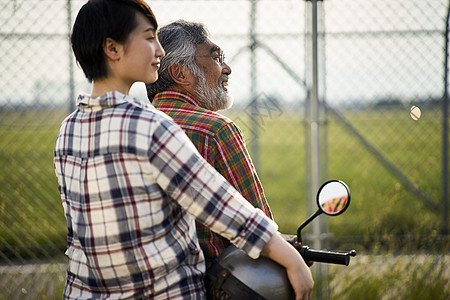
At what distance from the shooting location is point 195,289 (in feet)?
5.56

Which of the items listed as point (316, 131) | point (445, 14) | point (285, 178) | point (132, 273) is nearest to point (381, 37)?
point (445, 14)

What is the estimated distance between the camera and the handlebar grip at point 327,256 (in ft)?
6.16

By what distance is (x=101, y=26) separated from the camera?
63.8 inches

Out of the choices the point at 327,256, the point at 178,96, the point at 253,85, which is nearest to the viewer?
the point at 327,256

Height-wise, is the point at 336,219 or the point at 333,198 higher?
the point at 333,198

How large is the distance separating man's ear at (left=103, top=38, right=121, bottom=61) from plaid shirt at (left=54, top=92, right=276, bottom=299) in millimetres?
145

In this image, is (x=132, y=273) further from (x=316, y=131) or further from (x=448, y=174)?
(x=448, y=174)

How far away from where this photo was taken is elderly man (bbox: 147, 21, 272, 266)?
6.52 ft

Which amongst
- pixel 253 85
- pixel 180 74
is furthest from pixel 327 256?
pixel 253 85

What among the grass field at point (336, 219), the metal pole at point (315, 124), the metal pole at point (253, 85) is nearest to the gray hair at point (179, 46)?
the metal pole at point (315, 124)

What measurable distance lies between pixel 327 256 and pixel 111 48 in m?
1.07

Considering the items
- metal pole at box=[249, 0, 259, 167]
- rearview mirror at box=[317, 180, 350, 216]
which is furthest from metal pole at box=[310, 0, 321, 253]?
rearview mirror at box=[317, 180, 350, 216]

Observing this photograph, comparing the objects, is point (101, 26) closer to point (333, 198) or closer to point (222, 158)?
point (222, 158)

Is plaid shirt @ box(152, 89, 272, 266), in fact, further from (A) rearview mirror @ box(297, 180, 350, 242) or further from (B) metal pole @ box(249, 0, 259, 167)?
(B) metal pole @ box(249, 0, 259, 167)
